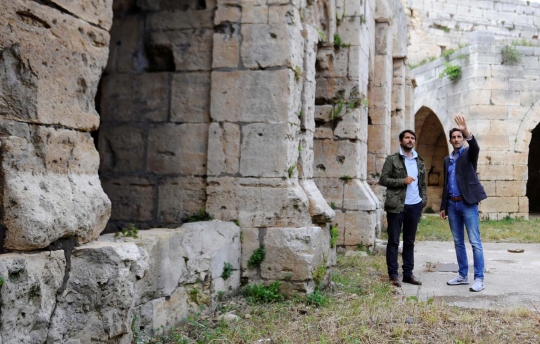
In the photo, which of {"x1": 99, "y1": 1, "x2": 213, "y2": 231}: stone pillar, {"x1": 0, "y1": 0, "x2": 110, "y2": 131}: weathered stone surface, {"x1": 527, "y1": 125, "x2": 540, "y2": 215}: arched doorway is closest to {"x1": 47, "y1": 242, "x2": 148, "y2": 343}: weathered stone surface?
{"x1": 0, "y1": 0, "x2": 110, "y2": 131}: weathered stone surface

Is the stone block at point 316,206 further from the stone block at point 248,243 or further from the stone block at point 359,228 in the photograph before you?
the stone block at point 359,228

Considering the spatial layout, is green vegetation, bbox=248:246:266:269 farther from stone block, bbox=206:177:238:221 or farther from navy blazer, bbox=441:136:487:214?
navy blazer, bbox=441:136:487:214

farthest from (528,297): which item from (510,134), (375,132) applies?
(510,134)

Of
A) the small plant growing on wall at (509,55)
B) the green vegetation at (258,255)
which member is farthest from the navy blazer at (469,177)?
the small plant growing on wall at (509,55)

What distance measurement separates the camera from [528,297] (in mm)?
5570

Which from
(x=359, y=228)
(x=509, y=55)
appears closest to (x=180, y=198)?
(x=359, y=228)

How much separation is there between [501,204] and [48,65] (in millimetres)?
14829

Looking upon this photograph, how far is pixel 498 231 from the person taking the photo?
12258 millimetres

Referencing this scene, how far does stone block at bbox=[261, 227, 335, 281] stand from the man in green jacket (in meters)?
1.34

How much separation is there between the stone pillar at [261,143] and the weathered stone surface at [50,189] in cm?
221

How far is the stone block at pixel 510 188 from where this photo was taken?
15484mm

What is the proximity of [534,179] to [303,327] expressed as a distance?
773 inches

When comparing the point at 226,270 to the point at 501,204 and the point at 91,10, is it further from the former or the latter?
the point at 501,204

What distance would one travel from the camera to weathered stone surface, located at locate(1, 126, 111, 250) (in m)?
2.47
